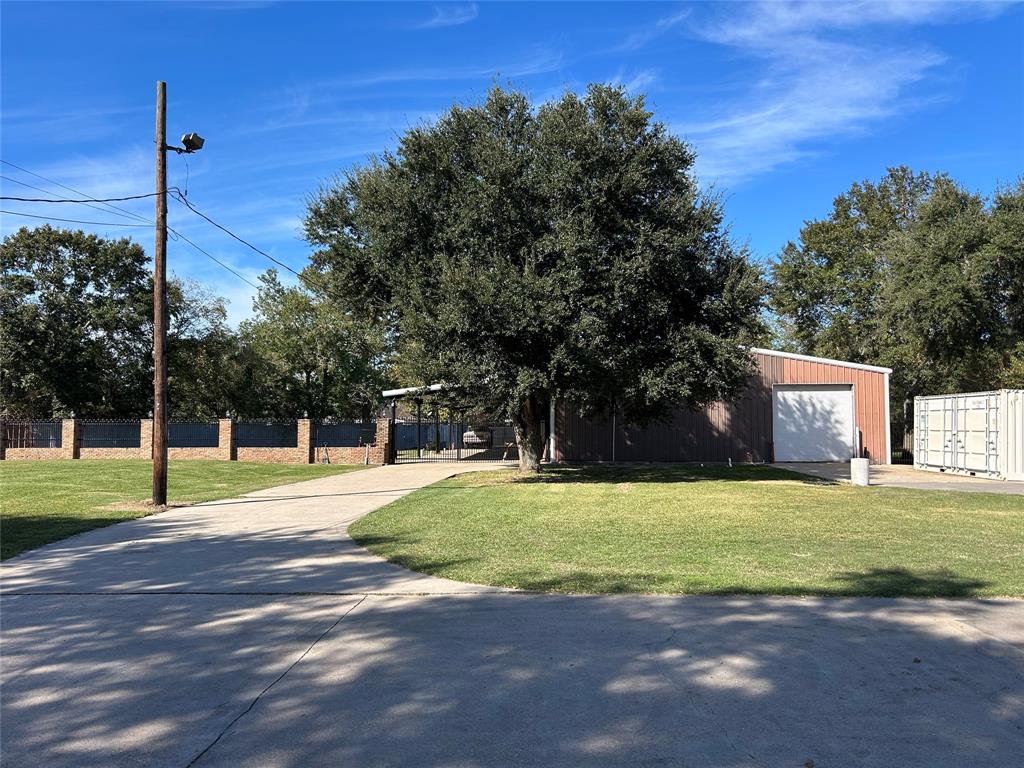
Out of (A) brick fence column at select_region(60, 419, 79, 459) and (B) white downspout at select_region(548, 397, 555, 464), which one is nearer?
(B) white downspout at select_region(548, 397, 555, 464)

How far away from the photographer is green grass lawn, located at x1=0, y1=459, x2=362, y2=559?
11.3 metres

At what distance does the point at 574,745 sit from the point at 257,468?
2488 centimetres

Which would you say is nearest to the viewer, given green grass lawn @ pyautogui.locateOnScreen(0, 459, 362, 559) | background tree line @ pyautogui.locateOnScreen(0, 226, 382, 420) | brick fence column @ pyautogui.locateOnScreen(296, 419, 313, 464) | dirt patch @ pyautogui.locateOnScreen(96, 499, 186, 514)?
green grass lawn @ pyautogui.locateOnScreen(0, 459, 362, 559)

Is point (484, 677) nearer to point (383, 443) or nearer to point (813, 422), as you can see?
point (383, 443)

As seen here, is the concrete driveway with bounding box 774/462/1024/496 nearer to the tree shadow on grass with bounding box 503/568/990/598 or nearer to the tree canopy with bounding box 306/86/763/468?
the tree canopy with bounding box 306/86/763/468

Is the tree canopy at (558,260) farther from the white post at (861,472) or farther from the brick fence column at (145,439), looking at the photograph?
the brick fence column at (145,439)

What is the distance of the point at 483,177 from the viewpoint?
17.6m

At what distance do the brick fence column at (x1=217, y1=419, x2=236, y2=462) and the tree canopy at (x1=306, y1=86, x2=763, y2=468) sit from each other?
609 inches

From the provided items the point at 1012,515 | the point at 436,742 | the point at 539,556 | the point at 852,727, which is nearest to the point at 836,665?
the point at 852,727

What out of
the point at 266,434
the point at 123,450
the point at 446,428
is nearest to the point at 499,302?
the point at 266,434

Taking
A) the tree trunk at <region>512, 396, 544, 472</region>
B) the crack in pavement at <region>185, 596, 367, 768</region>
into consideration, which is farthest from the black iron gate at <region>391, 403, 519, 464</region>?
the crack in pavement at <region>185, 596, 367, 768</region>

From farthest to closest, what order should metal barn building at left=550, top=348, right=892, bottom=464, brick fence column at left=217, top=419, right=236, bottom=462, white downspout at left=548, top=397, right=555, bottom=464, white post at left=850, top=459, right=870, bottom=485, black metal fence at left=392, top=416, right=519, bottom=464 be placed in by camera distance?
1. brick fence column at left=217, top=419, right=236, bottom=462
2. black metal fence at left=392, top=416, right=519, bottom=464
3. metal barn building at left=550, top=348, right=892, bottom=464
4. white downspout at left=548, top=397, right=555, bottom=464
5. white post at left=850, top=459, right=870, bottom=485

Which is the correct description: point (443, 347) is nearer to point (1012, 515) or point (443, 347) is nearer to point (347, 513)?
point (347, 513)

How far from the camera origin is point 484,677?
15.3ft
